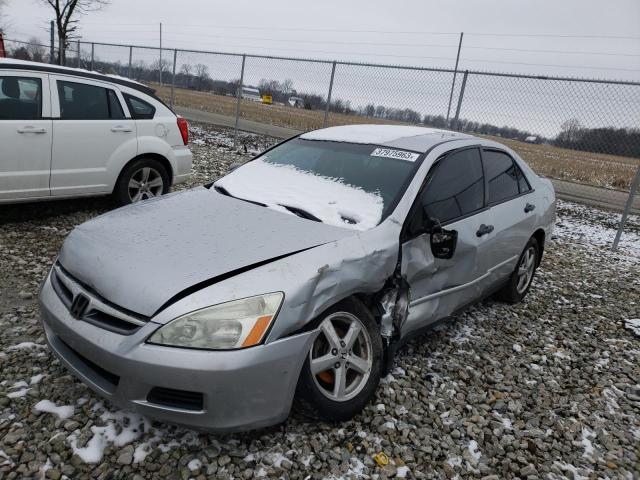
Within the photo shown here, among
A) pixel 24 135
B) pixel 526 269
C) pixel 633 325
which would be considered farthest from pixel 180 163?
pixel 633 325

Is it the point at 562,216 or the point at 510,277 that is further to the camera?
the point at 562,216

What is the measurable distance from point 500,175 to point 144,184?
13.1 feet

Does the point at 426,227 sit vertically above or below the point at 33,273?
above

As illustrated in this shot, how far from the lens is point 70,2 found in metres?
17.7

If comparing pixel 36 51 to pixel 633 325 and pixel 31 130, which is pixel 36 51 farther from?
pixel 633 325

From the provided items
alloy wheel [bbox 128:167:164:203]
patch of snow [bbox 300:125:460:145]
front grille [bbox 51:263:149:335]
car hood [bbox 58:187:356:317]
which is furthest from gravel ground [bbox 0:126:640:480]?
patch of snow [bbox 300:125:460:145]

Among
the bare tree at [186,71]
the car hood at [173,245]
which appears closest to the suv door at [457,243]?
the car hood at [173,245]

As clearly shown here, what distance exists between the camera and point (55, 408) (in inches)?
96.2

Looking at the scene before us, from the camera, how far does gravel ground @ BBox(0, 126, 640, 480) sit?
7.33 feet

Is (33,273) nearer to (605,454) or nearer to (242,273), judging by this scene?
(242,273)

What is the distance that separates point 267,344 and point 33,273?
289cm

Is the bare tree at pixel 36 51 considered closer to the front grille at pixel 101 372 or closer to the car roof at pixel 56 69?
the car roof at pixel 56 69

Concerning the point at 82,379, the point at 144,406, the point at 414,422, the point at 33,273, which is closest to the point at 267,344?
the point at 144,406

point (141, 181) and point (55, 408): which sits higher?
point (141, 181)
